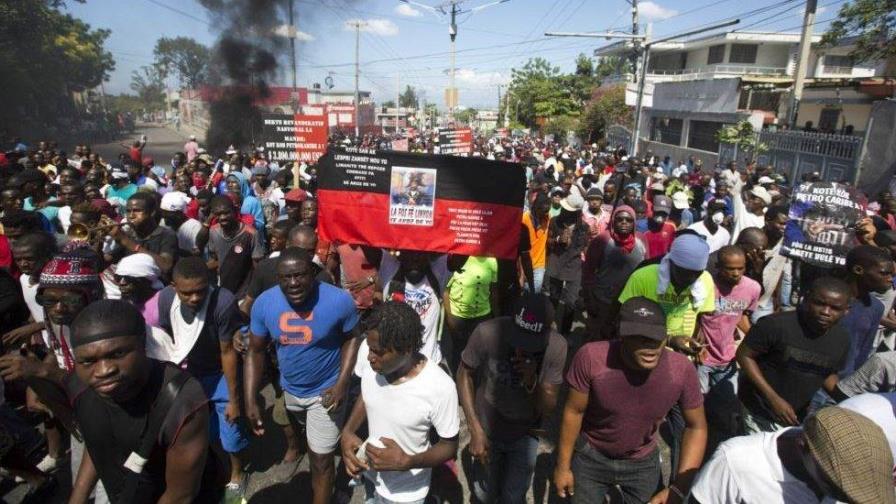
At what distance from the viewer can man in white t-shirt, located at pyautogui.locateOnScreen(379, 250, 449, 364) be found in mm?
3838

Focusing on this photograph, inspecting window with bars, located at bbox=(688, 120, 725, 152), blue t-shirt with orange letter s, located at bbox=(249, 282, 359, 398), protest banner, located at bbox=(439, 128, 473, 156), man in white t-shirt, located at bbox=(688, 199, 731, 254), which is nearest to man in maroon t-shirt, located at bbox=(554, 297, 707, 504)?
blue t-shirt with orange letter s, located at bbox=(249, 282, 359, 398)

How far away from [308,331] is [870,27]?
17643 millimetres

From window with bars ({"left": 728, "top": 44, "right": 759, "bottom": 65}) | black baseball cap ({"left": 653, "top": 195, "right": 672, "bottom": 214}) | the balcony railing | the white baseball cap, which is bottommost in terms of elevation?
the white baseball cap

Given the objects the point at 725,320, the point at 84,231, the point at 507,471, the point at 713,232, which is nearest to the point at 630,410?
the point at 507,471

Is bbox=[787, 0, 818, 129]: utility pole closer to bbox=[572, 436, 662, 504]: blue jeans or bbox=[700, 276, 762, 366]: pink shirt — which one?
bbox=[700, 276, 762, 366]: pink shirt

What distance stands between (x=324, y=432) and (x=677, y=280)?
259 cm

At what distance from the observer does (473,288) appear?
4.13m

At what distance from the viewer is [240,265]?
15.5 feet

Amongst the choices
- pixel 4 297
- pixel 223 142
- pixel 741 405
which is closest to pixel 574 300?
pixel 741 405

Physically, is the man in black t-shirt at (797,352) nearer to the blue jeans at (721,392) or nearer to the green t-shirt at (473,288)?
the blue jeans at (721,392)

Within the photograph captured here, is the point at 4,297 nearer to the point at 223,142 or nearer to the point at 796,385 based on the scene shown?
the point at 796,385

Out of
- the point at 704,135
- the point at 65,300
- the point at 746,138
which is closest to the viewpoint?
the point at 65,300

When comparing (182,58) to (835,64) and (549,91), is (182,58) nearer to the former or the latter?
(549,91)

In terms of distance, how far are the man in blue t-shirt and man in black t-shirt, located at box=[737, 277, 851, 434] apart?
2.55 meters
